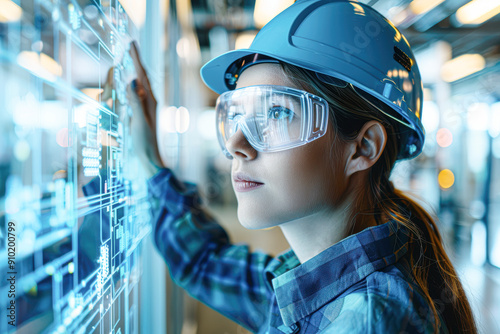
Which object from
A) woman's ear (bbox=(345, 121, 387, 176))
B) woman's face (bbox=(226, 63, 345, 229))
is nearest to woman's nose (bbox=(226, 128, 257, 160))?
woman's face (bbox=(226, 63, 345, 229))

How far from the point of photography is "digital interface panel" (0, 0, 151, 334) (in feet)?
1.11

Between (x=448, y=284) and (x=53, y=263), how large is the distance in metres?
0.87

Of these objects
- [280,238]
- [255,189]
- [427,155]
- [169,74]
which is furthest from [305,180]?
[427,155]

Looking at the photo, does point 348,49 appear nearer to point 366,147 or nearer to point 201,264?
point 366,147

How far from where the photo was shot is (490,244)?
171 inches

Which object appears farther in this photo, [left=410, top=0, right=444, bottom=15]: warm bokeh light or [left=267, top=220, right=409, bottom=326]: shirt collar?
[left=410, top=0, right=444, bottom=15]: warm bokeh light

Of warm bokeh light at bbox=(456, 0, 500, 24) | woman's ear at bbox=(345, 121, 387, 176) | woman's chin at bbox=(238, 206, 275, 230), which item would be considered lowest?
woman's chin at bbox=(238, 206, 275, 230)

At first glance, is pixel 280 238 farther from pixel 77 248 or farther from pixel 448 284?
pixel 77 248

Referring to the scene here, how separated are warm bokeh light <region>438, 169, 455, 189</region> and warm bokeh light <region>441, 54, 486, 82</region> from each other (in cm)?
138

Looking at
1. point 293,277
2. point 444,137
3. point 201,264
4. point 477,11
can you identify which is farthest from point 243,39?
point 444,137

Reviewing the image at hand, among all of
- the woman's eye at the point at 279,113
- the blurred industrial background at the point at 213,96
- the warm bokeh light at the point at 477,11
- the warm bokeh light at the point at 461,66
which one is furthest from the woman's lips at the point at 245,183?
the warm bokeh light at the point at 461,66

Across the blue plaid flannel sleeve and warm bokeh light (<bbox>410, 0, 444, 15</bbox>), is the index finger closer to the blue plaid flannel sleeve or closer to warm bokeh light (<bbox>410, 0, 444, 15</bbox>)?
the blue plaid flannel sleeve

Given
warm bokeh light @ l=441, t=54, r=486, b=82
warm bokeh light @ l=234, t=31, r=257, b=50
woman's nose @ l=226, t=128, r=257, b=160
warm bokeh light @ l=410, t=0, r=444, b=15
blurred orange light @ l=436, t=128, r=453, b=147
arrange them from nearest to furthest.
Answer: woman's nose @ l=226, t=128, r=257, b=160 < warm bokeh light @ l=410, t=0, r=444, b=15 < warm bokeh light @ l=234, t=31, r=257, b=50 < warm bokeh light @ l=441, t=54, r=486, b=82 < blurred orange light @ l=436, t=128, r=453, b=147

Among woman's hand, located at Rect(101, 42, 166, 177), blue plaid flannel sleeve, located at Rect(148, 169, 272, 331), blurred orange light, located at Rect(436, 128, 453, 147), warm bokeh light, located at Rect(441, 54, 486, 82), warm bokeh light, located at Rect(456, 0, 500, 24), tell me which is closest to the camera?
woman's hand, located at Rect(101, 42, 166, 177)
